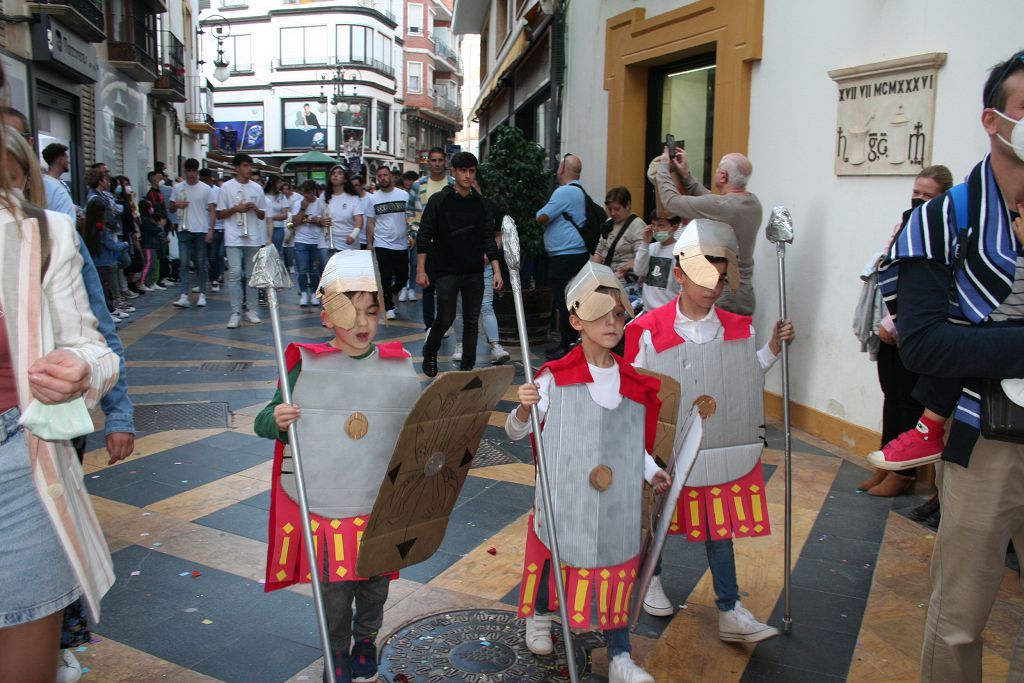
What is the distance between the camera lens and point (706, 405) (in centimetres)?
344

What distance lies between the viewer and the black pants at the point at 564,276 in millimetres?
8930

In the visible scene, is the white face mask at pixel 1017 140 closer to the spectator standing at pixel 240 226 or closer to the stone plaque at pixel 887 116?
the stone plaque at pixel 887 116

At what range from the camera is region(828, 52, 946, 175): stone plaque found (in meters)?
5.34

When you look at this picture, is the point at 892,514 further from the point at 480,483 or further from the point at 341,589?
the point at 341,589

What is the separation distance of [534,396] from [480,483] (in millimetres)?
2682

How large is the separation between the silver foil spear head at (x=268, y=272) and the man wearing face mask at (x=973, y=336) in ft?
5.91

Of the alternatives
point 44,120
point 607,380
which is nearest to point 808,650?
point 607,380

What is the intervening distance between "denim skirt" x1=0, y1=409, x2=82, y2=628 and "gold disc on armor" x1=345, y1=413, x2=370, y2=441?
3.32 ft

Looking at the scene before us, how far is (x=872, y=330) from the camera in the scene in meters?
5.29

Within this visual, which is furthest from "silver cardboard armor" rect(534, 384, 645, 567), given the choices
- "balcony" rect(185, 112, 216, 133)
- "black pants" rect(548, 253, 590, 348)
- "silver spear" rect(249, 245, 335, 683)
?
"balcony" rect(185, 112, 216, 133)

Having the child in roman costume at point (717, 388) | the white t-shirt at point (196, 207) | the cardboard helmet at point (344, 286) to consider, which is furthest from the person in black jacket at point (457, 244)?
the white t-shirt at point (196, 207)

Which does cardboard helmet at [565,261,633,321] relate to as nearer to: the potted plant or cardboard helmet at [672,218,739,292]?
cardboard helmet at [672,218,739,292]

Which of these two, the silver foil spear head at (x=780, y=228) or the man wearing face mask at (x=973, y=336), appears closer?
the man wearing face mask at (x=973, y=336)

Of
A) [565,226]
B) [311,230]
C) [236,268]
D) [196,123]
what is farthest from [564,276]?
[196,123]
